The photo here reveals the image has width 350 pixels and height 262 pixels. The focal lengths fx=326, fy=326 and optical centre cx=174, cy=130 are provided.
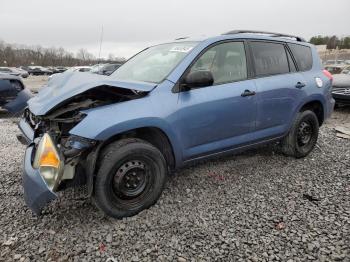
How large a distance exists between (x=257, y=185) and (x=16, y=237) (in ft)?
8.77

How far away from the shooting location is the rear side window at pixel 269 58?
4195mm

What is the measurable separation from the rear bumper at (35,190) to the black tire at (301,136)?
3370 millimetres

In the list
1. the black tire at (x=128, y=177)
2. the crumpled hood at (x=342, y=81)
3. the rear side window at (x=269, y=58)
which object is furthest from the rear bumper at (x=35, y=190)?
the crumpled hood at (x=342, y=81)

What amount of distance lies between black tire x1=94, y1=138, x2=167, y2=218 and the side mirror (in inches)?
29.7

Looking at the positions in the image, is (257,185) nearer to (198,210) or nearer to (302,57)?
(198,210)

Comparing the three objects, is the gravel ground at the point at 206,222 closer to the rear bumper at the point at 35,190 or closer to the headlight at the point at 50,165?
the rear bumper at the point at 35,190

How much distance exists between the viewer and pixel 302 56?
488 centimetres

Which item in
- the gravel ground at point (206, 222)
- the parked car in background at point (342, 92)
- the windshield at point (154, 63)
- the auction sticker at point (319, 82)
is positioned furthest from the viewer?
the parked car in background at point (342, 92)

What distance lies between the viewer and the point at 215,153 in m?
3.79

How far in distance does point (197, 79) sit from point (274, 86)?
1.37 meters

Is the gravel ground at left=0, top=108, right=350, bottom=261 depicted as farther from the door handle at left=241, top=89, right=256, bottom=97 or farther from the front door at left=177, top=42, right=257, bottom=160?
the door handle at left=241, top=89, right=256, bottom=97

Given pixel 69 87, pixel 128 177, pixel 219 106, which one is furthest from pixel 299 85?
pixel 69 87

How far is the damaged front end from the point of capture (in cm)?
280

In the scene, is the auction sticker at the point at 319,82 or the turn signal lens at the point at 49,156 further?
the auction sticker at the point at 319,82
